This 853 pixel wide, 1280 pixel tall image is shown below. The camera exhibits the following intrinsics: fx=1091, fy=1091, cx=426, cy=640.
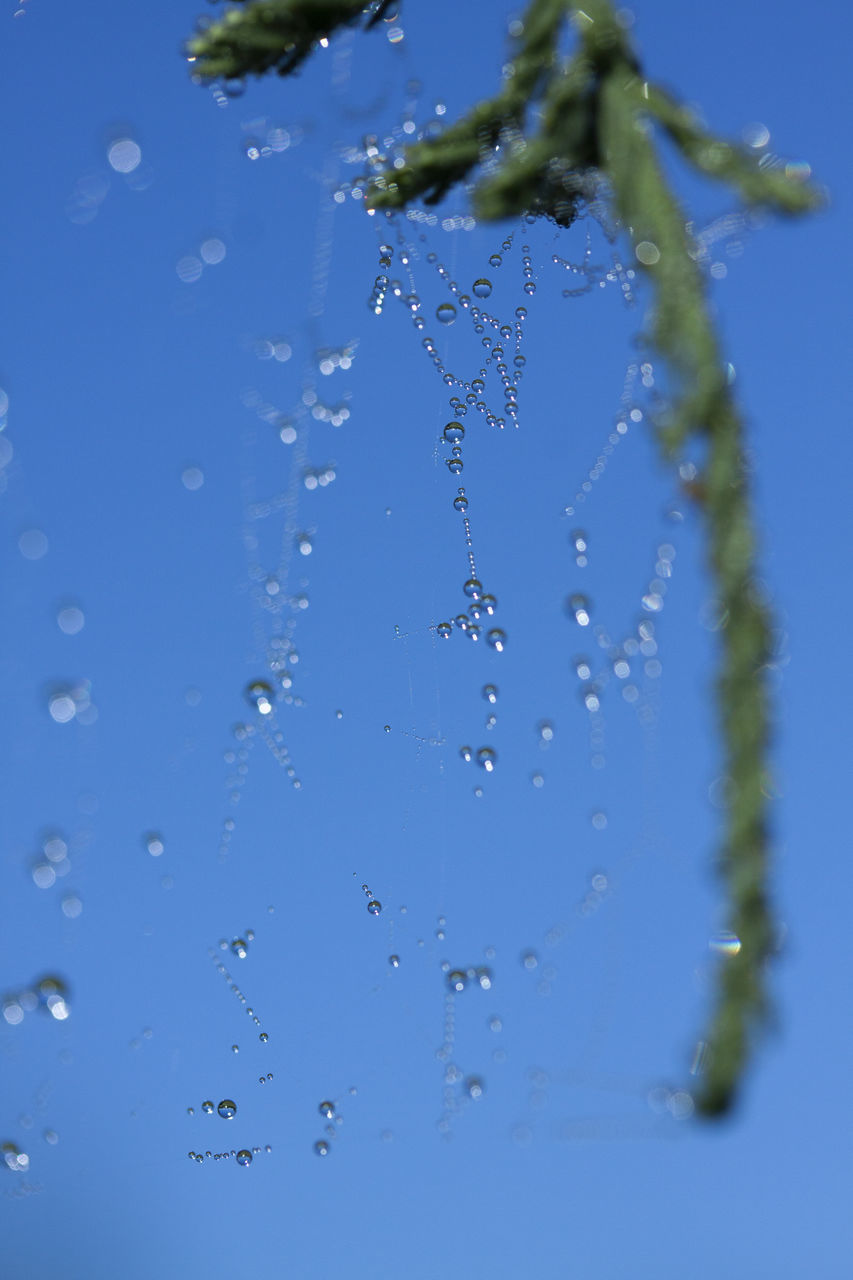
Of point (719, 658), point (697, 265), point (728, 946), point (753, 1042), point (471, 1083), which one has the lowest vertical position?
point (471, 1083)

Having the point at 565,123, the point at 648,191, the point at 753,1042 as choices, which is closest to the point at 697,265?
the point at 648,191

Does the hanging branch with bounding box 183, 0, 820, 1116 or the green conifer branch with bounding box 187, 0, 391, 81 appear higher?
the green conifer branch with bounding box 187, 0, 391, 81

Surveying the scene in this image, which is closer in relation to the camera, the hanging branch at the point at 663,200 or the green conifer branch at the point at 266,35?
the hanging branch at the point at 663,200

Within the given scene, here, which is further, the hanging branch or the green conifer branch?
the green conifer branch

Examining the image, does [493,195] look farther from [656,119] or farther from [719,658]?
[719,658]

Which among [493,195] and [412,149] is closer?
[493,195]

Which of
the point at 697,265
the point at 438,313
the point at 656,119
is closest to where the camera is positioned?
the point at 697,265

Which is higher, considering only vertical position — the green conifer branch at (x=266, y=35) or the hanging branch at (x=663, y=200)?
the green conifer branch at (x=266, y=35)

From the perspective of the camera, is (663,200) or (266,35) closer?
(663,200)
